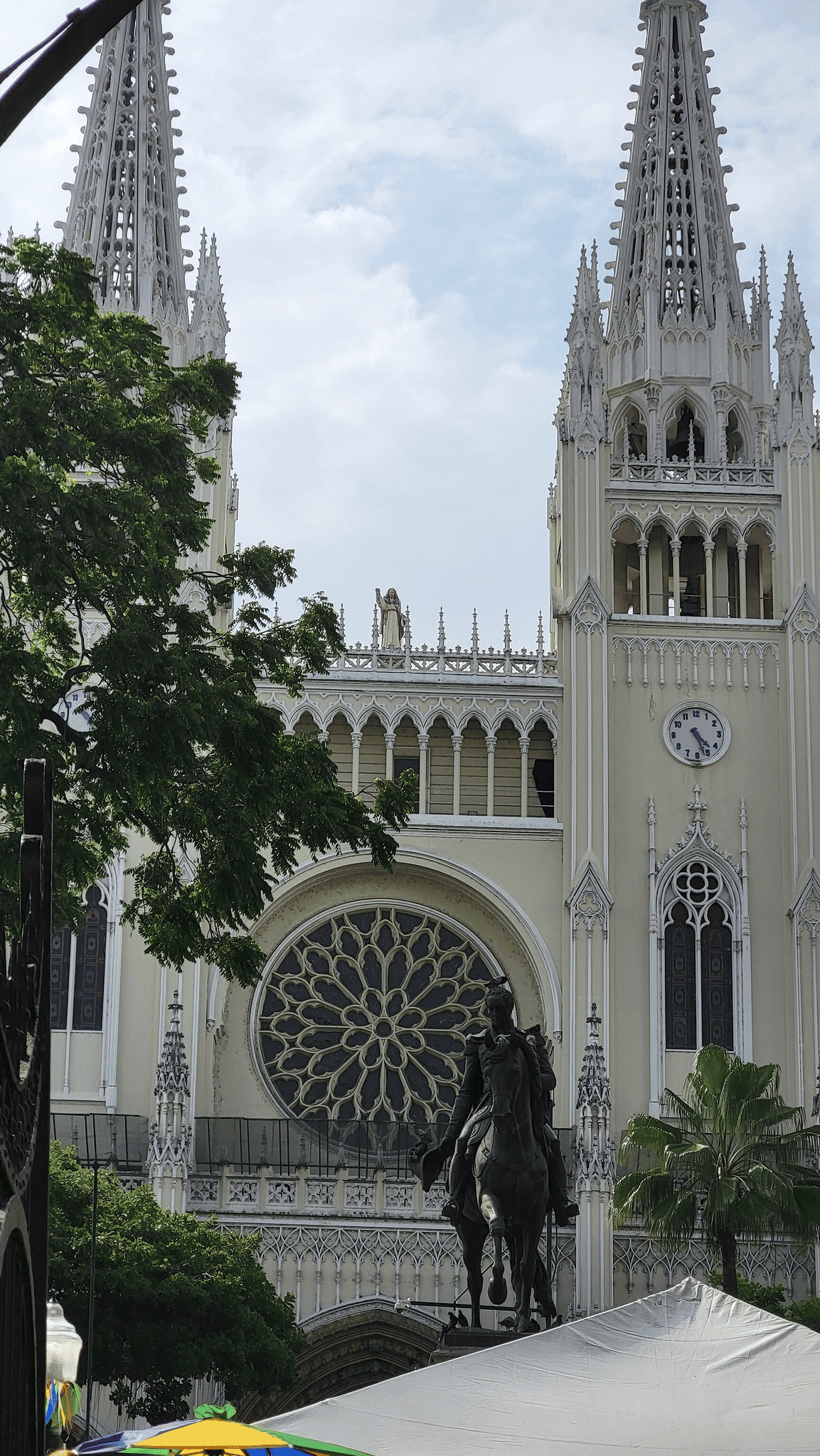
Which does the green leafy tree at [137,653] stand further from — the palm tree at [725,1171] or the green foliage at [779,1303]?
the green foliage at [779,1303]

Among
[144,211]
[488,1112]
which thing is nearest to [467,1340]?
[488,1112]

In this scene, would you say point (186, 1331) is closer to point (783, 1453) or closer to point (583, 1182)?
point (583, 1182)

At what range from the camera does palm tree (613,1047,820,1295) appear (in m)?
28.9

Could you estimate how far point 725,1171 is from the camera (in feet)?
96.8

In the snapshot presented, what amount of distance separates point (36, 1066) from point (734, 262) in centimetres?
4114

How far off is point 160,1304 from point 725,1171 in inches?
333

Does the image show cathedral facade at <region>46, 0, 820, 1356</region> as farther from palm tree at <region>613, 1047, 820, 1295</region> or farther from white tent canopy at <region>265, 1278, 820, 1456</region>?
white tent canopy at <region>265, 1278, 820, 1456</region>

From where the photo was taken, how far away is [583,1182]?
107ft

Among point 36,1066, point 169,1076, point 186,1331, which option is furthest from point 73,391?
point 169,1076

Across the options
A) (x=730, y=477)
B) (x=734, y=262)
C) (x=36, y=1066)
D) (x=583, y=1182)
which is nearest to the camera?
(x=36, y=1066)

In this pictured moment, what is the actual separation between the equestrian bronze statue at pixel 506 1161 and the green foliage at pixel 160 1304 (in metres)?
9.76

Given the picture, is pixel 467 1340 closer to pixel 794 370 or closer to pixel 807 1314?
pixel 807 1314

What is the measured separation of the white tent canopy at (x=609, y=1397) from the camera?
12.0 meters

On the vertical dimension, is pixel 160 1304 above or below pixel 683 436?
below
